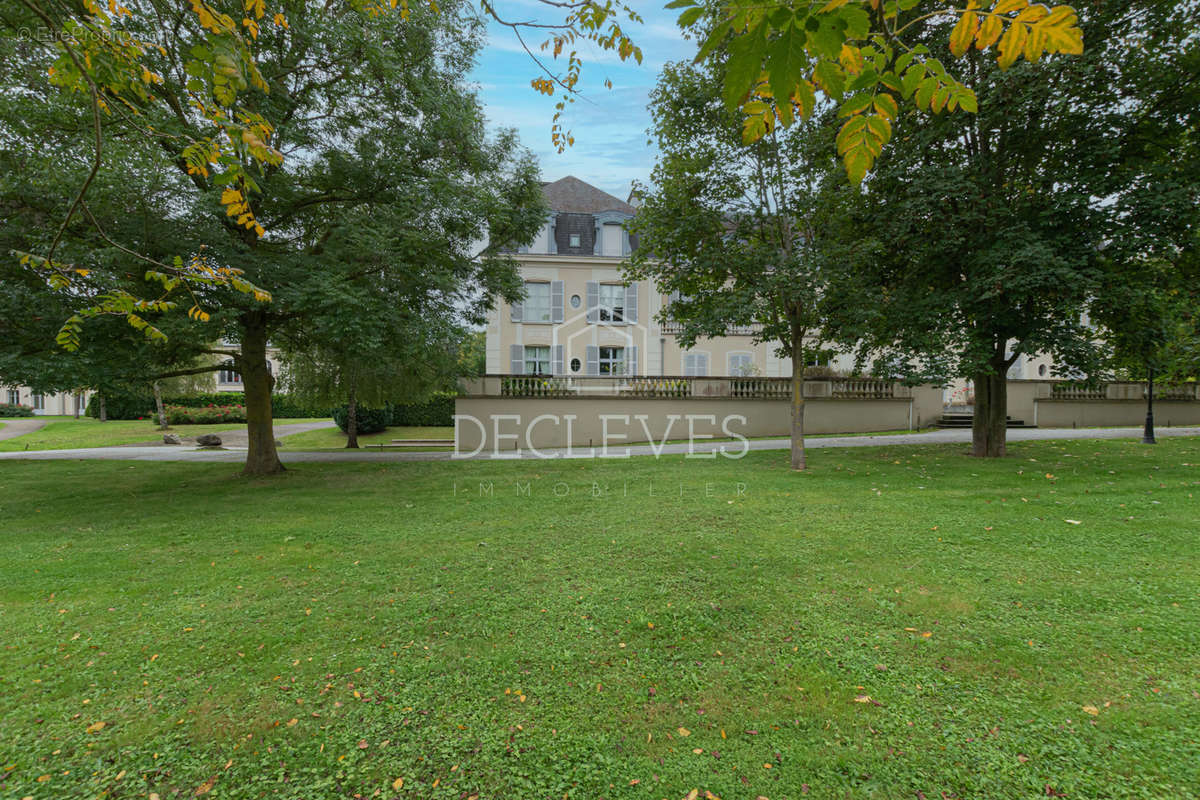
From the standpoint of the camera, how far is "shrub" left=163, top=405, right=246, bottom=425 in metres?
25.6

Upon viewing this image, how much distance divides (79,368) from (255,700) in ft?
24.1

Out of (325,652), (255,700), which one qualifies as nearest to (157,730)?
(255,700)

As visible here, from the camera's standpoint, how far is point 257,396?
10367 millimetres

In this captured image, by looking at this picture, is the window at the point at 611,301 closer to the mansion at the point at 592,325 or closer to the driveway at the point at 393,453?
the mansion at the point at 592,325

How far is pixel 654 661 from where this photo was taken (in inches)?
121

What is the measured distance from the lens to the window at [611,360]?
23.6 m

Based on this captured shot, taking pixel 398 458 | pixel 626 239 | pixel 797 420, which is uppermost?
pixel 626 239

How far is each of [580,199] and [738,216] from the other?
16.6 m

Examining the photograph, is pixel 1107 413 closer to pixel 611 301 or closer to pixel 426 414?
pixel 611 301

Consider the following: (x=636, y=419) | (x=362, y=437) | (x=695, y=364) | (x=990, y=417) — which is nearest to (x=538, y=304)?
(x=695, y=364)

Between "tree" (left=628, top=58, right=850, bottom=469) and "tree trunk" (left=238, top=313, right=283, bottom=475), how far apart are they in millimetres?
7772

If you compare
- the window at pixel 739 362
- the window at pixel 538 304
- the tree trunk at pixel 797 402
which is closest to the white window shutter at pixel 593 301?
the window at pixel 538 304

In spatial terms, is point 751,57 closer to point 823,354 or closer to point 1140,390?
point 823,354

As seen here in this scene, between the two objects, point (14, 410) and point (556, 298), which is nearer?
point (556, 298)
